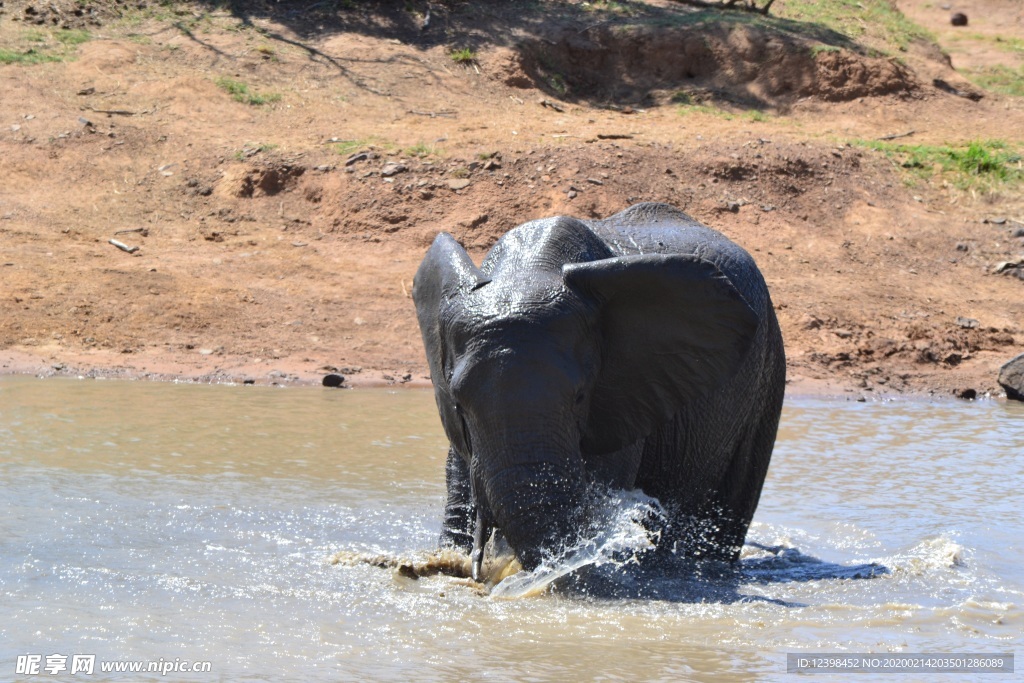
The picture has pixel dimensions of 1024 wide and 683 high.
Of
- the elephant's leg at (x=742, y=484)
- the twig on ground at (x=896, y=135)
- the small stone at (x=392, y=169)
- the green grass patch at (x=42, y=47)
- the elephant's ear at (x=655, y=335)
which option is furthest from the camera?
the twig on ground at (x=896, y=135)

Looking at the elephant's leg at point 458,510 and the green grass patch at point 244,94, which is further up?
the elephant's leg at point 458,510

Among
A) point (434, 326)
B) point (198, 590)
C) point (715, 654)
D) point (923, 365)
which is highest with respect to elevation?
point (434, 326)

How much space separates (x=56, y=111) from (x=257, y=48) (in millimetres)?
3440

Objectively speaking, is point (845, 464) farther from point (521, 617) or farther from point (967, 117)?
point (967, 117)

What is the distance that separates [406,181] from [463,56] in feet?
15.0

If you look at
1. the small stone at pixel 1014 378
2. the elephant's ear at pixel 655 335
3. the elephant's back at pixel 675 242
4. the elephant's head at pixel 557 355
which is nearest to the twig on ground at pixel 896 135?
the small stone at pixel 1014 378

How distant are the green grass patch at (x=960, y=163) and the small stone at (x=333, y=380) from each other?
9.58 meters

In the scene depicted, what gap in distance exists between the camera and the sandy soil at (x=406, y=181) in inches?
531

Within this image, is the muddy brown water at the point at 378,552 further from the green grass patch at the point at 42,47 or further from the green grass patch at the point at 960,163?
the green grass patch at the point at 42,47

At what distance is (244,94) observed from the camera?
1859cm

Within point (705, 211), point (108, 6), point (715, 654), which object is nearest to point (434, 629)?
point (715, 654)

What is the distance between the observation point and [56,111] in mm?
17453

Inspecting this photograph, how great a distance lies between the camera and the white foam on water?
16.5ft

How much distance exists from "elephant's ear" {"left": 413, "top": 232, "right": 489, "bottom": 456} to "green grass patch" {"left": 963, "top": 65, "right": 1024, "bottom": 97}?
19519mm
